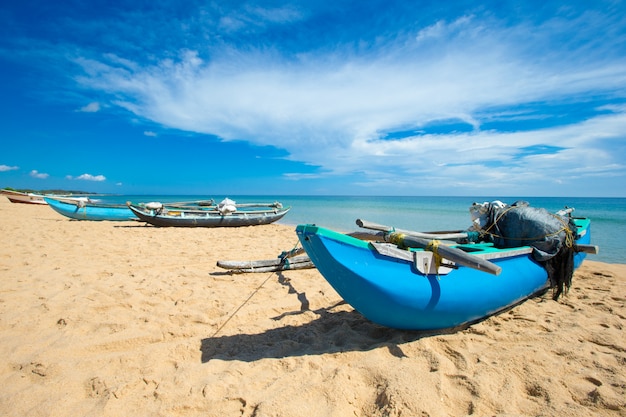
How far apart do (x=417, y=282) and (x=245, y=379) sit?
65.9 inches

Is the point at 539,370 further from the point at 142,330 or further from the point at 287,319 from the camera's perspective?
the point at 142,330

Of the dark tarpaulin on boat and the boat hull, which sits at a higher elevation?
the dark tarpaulin on boat

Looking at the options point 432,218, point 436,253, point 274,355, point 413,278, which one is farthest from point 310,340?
point 432,218

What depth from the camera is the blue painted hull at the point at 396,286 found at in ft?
8.18

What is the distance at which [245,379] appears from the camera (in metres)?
2.43

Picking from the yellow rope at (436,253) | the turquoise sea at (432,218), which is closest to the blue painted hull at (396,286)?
the yellow rope at (436,253)

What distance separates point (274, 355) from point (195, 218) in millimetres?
10700

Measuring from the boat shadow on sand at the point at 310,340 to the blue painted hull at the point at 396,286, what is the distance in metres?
0.21

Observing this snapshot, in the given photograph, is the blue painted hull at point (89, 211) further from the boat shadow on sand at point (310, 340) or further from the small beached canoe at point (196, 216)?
the boat shadow on sand at point (310, 340)

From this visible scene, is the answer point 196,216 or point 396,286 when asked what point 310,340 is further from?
point 196,216

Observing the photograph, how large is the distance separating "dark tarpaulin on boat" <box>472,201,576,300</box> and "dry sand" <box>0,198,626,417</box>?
1.44 feet

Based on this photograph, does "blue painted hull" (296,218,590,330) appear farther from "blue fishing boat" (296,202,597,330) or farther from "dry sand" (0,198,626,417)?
"dry sand" (0,198,626,417)

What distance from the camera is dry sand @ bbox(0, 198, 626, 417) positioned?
214 centimetres

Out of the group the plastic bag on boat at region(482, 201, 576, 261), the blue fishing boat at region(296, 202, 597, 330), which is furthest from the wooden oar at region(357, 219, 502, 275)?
the plastic bag on boat at region(482, 201, 576, 261)
